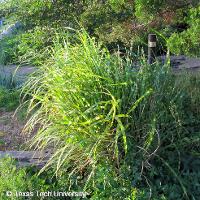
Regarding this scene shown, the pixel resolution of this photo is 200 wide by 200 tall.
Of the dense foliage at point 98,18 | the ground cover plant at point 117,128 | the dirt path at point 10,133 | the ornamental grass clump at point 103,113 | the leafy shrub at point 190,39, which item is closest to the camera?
the ground cover plant at point 117,128

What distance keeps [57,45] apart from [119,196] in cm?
170

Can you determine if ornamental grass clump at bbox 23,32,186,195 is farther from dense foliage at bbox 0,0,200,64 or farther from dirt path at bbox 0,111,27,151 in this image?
dense foliage at bbox 0,0,200,64

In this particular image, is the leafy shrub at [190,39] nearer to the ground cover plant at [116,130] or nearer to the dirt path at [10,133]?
the ground cover plant at [116,130]

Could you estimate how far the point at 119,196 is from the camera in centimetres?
333

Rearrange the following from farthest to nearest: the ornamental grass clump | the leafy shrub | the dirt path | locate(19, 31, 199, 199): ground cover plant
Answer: the dirt path, the leafy shrub, the ornamental grass clump, locate(19, 31, 199, 199): ground cover plant

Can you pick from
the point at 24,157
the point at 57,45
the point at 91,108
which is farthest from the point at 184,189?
the point at 57,45

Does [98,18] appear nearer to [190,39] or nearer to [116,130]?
[190,39]

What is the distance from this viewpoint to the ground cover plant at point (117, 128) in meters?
3.43

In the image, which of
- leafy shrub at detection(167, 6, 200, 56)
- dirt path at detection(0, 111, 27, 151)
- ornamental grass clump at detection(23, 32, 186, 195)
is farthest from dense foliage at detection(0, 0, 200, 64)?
ornamental grass clump at detection(23, 32, 186, 195)

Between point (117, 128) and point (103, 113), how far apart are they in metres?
0.24

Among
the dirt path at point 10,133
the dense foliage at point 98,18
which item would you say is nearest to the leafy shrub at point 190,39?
the dense foliage at point 98,18

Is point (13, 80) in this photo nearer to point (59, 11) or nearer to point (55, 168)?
point (59, 11)

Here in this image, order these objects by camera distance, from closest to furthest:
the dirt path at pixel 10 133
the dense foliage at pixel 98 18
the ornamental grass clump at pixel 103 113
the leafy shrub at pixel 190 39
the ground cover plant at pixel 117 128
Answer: the ground cover plant at pixel 117 128
the ornamental grass clump at pixel 103 113
the leafy shrub at pixel 190 39
the dirt path at pixel 10 133
the dense foliage at pixel 98 18

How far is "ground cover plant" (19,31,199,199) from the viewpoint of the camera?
3432 mm
